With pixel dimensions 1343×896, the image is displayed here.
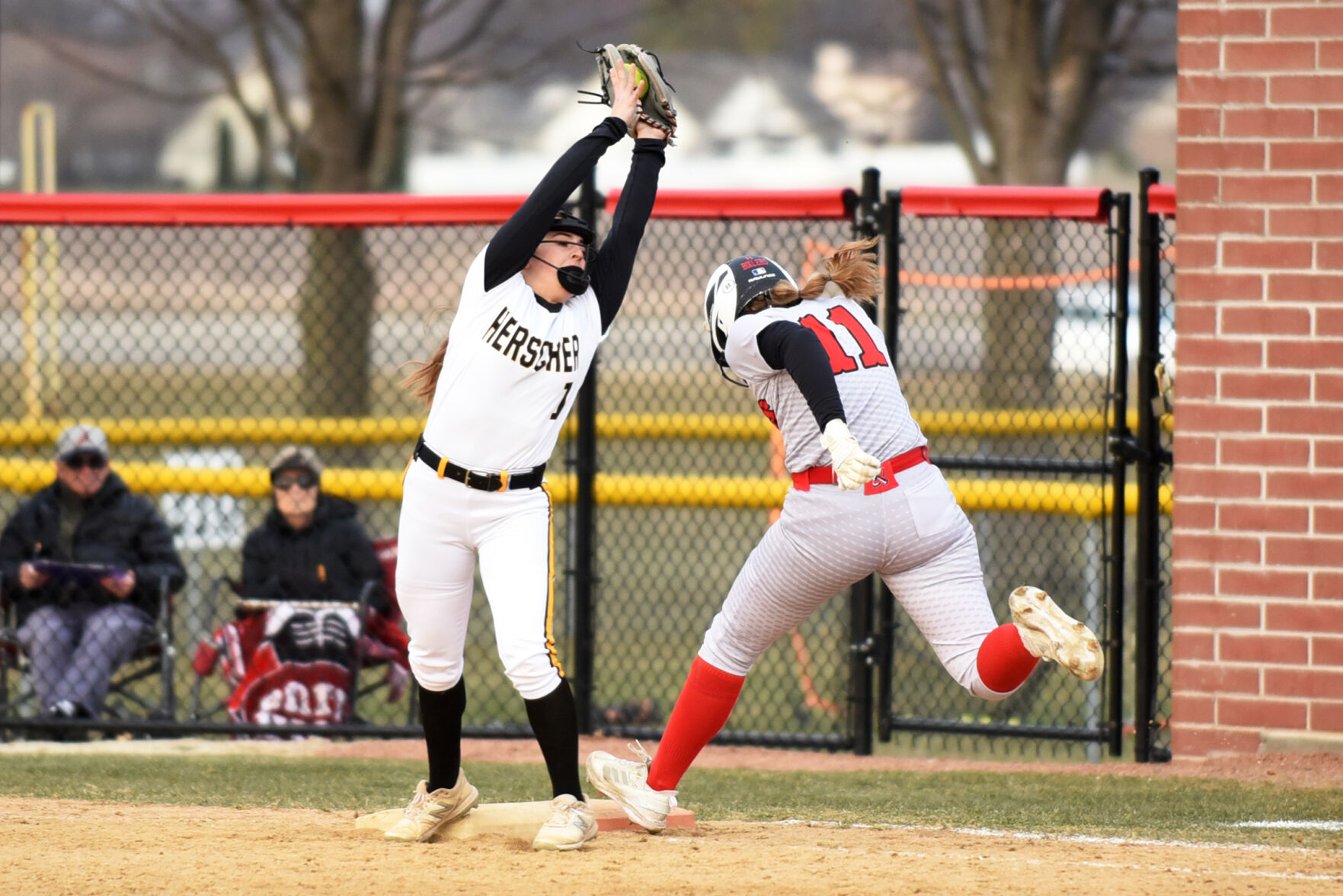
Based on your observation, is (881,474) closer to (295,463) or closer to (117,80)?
(295,463)

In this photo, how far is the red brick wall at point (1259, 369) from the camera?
5633mm

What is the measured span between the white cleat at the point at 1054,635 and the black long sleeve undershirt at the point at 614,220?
1423 mm

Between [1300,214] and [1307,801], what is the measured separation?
2020mm

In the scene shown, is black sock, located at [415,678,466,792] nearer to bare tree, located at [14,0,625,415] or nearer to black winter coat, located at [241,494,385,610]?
black winter coat, located at [241,494,385,610]

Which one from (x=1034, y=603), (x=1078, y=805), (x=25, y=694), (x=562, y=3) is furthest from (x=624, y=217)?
(x=562, y=3)

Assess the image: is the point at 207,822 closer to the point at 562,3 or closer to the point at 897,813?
the point at 897,813

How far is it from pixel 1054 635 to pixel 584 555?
9.03 feet

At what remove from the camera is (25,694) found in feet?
22.7

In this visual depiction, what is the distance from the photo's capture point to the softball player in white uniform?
4.35m

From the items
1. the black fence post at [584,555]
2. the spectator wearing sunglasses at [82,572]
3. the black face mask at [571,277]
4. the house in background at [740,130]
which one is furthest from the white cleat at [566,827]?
the house in background at [740,130]

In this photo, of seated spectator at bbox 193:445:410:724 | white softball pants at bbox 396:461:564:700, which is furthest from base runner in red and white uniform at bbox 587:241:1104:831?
seated spectator at bbox 193:445:410:724

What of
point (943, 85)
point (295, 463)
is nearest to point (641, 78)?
point (295, 463)

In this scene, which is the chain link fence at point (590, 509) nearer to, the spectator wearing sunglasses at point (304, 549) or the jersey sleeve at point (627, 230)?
the spectator wearing sunglasses at point (304, 549)

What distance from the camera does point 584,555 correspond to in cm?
661
